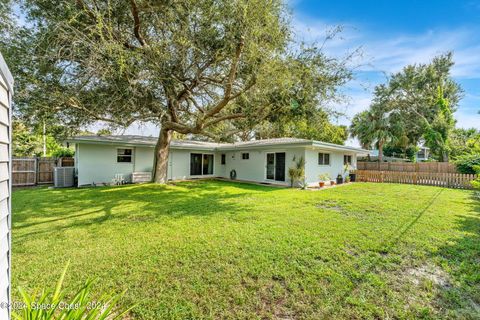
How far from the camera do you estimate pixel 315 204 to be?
793 centimetres

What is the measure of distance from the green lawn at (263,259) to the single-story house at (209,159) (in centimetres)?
560

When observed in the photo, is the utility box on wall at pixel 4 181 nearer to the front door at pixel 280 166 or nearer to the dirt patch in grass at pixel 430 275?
the dirt patch in grass at pixel 430 275

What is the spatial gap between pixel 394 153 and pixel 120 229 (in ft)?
123

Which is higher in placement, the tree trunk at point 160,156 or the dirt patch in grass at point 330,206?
the tree trunk at point 160,156

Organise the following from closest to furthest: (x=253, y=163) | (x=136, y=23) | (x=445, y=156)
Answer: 1. (x=136, y=23)
2. (x=253, y=163)
3. (x=445, y=156)

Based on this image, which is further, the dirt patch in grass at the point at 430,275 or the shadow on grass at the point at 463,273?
the dirt patch in grass at the point at 430,275

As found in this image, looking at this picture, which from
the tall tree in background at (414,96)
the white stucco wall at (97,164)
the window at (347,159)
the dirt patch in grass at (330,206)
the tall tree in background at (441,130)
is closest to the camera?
the dirt patch in grass at (330,206)

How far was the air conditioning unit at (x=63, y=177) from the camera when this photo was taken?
11.5 m

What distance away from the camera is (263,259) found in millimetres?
3721

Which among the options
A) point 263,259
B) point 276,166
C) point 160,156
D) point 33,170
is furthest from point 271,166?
point 33,170

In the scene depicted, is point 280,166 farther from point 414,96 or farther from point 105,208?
point 414,96

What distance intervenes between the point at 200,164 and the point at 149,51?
10.5m

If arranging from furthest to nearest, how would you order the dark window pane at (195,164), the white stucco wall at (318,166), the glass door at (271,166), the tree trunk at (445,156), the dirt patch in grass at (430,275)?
the tree trunk at (445,156) → the dark window pane at (195,164) → the glass door at (271,166) → the white stucco wall at (318,166) → the dirt patch in grass at (430,275)

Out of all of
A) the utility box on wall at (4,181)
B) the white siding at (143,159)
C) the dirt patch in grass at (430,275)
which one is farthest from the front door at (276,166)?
the utility box on wall at (4,181)
